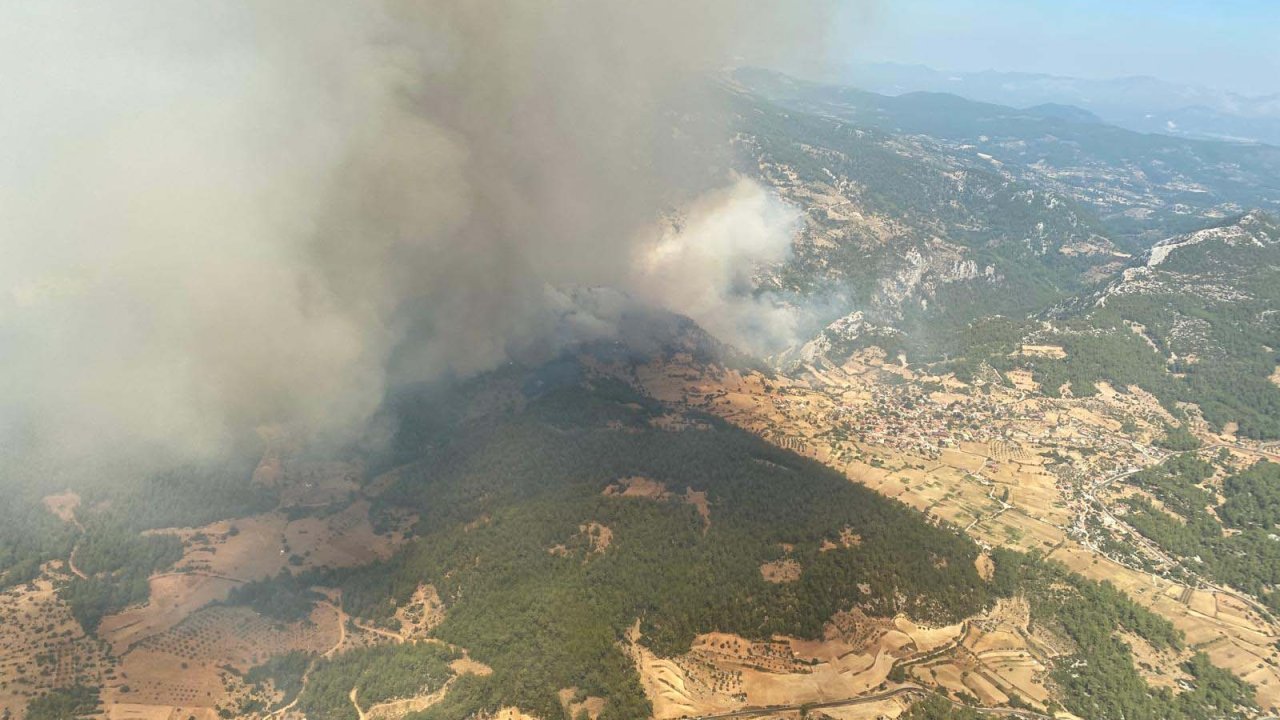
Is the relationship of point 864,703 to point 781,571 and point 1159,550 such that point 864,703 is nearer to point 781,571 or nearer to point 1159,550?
point 781,571

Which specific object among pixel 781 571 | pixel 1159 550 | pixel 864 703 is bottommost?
pixel 1159 550

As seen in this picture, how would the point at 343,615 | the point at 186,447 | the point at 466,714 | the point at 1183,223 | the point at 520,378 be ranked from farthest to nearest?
the point at 1183,223
the point at 520,378
the point at 186,447
the point at 343,615
the point at 466,714

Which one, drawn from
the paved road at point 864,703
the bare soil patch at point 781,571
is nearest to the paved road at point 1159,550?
the paved road at point 864,703

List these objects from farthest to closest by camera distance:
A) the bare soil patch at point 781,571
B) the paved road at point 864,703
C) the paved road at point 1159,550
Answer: the paved road at point 1159,550 → the bare soil patch at point 781,571 → the paved road at point 864,703

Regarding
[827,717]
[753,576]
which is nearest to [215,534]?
[753,576]

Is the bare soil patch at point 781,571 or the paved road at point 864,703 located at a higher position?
the bare soil patch at point 781,571

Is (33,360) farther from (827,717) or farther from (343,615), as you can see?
(827,717)

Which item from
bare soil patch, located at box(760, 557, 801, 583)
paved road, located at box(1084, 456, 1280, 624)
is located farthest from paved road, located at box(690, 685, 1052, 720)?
paved road, located at box(1084, 456, 1280, 624)

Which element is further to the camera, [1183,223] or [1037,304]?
[1183,223]

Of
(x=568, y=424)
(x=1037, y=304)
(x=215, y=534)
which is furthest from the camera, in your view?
(x=1037, y=304)

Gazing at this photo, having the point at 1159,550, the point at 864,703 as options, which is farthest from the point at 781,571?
the point at 1159,550

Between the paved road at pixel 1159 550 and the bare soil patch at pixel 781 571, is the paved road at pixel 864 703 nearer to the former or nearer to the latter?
the bare soil patch at pixel 781 571
